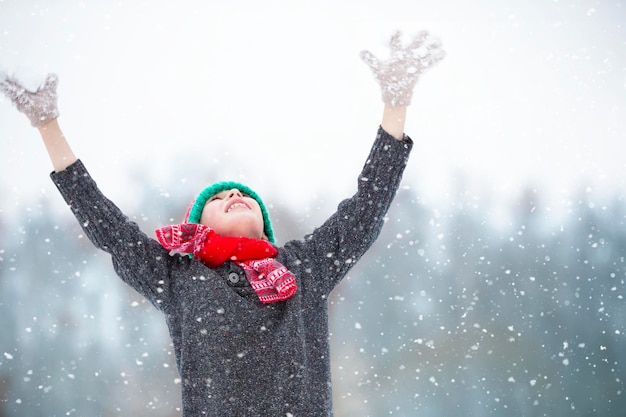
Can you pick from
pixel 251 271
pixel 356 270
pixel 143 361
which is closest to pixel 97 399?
pixel 143 361

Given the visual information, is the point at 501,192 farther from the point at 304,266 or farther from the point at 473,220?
the point at 304,266

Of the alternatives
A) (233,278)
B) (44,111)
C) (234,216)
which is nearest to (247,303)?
(233,278)

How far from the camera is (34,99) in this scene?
1.16m

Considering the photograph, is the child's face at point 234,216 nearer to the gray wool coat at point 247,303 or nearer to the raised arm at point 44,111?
the gray wool coat at point 247,303

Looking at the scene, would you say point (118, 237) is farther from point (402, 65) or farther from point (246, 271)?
point (402, 65)

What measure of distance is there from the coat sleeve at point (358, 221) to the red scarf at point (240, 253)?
8 centimetres

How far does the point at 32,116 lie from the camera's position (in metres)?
1.16

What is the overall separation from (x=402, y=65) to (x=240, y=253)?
0.42 meters

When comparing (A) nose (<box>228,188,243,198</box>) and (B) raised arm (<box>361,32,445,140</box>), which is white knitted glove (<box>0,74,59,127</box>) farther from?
(B) raised arm (<box>361,32,445,140</box>)

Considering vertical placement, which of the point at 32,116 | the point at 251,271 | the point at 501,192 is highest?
the point at 501,192

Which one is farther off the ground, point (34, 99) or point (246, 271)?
point (34, 99)

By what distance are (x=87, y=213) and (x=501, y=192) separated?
7.85ft

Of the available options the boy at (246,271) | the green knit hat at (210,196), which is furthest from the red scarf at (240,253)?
the green knit hat at (210,196)

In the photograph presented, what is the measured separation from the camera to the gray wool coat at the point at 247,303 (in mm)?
1100
